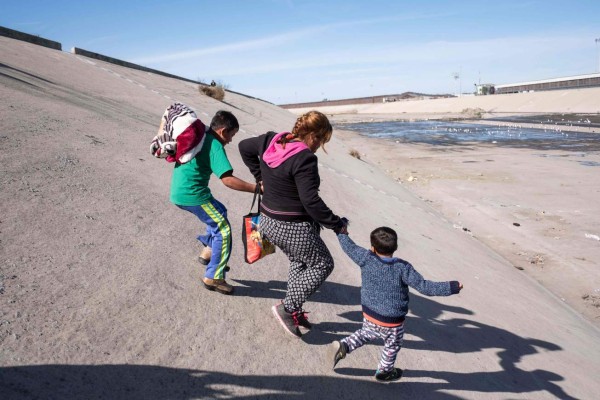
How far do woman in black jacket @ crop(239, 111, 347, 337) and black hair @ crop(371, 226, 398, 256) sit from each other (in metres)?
0.26

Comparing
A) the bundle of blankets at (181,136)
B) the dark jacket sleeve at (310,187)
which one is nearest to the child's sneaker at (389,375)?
the dark jacket sleeve at (310,187)

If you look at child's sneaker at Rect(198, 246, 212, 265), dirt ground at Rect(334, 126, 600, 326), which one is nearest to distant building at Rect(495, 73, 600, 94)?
dirt ground at Rect(334, 126, 600, 326)

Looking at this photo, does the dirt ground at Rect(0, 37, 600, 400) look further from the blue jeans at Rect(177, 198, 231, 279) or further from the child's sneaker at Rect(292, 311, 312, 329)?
the blue jeans at Rect(177, 198, 231, 279)

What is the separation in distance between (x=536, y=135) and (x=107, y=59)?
91.0 feet

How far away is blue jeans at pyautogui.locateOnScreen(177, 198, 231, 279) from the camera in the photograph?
4.02m

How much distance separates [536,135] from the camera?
3406 cm

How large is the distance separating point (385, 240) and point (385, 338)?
70 centimetres

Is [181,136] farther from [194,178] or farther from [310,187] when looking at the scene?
[310,187]

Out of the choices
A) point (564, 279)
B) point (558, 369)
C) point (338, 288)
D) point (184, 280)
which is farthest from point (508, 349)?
point (564, 279)

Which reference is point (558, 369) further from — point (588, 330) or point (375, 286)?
point (375, 286)

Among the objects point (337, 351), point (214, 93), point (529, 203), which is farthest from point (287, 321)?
point (214, 93)

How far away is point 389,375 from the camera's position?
361 cm

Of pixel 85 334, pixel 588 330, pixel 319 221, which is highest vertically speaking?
pixel 319 221

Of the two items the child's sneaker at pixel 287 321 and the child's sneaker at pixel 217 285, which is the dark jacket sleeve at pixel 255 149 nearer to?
the child's sneaker at pixel 217 285
